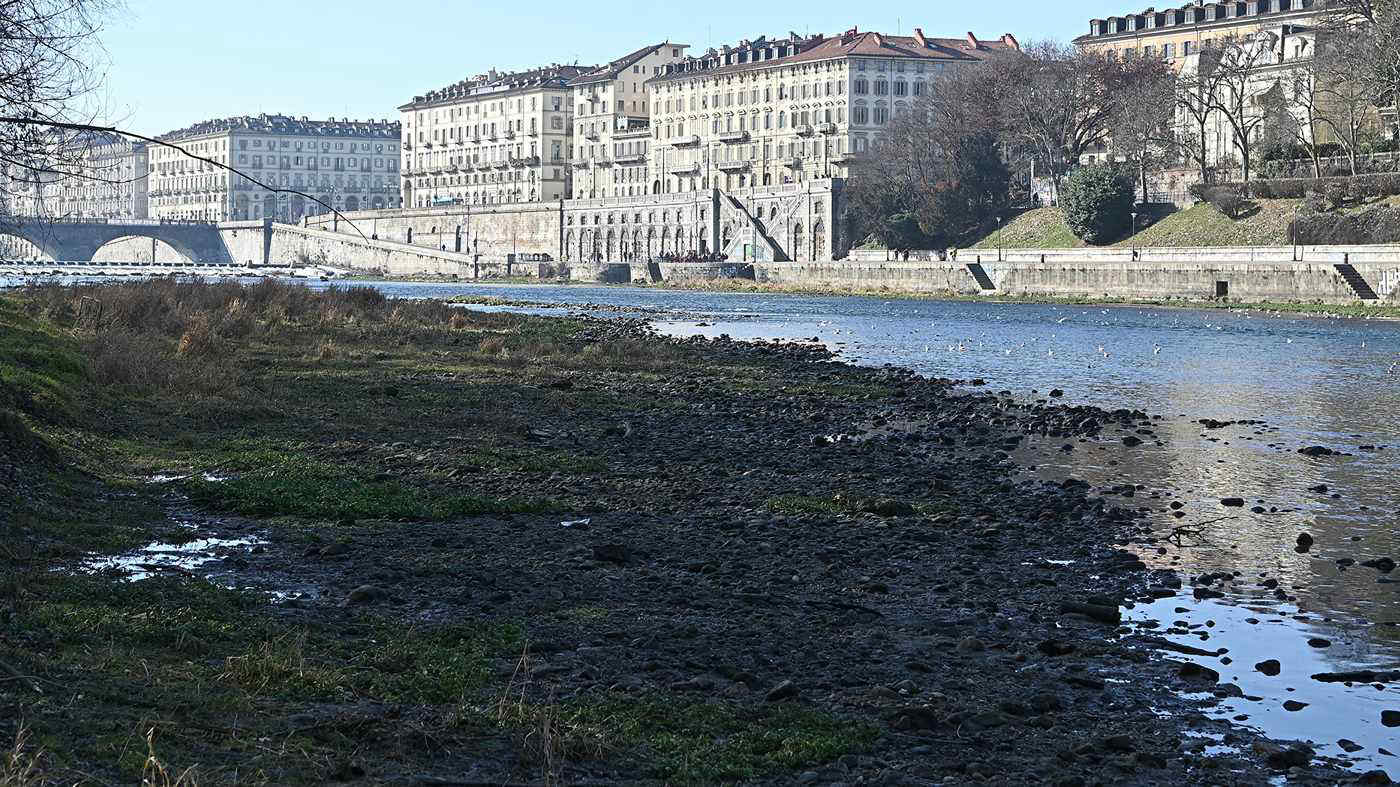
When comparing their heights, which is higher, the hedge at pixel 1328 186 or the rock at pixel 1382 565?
the hedge at pixel 1328 186

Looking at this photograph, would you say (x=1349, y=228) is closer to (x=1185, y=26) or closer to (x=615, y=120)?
Result: (x=1185, y=26)

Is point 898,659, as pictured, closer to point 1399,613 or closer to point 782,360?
point 1399,613

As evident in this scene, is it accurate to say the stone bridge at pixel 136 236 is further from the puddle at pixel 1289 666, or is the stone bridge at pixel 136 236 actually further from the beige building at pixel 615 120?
the puddle at pixel 1289 666

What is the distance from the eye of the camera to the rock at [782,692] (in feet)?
31.3

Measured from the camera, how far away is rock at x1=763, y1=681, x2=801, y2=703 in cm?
953

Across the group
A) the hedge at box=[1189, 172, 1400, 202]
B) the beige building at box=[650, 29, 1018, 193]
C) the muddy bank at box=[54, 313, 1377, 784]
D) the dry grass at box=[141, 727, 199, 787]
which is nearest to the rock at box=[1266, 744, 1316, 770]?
the muddy bank at box=[54, 313, 1377, 784]

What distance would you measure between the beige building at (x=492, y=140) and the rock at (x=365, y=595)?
162m

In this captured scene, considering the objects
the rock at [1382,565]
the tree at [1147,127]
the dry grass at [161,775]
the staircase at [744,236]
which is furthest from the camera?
the staircase at [744,236]

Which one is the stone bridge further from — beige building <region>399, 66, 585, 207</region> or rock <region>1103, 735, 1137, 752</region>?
rock <region>1103, 735, 1137, 752</region>

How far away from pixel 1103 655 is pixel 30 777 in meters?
7.03

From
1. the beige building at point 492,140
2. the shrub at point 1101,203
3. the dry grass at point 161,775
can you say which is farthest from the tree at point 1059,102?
the dry grass at point 161,775

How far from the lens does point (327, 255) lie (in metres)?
172

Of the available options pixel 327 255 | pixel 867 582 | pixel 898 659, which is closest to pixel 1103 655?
pixel 898 659

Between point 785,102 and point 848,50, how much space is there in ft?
27.6
